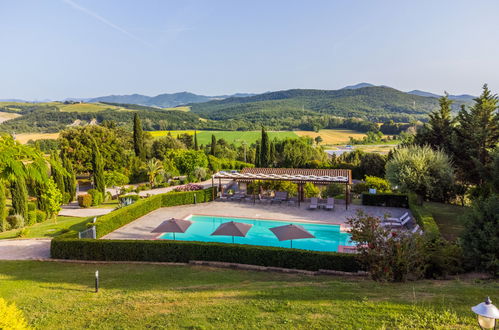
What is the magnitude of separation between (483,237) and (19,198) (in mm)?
23764

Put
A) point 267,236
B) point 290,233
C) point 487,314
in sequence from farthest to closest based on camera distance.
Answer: point 267,236, point 290,233, point 487,314

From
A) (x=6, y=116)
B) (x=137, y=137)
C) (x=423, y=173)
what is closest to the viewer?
(x=423, y=173)

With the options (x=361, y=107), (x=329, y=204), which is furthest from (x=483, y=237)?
(x=361, y=107)

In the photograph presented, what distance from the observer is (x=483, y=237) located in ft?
30.8

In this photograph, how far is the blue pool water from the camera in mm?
15492

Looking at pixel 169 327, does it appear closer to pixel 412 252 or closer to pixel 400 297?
pixel 400 297

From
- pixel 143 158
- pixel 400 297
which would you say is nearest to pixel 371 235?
pixel 400 297

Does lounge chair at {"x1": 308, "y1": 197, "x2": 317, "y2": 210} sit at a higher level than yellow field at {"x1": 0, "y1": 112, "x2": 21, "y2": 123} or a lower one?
lower

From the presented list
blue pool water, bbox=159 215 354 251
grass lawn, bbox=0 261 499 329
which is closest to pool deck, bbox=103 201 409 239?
blue pool water, bbox=159 215 354 251

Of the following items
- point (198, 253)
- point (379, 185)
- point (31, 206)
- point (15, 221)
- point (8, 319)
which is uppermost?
point (8, 319)

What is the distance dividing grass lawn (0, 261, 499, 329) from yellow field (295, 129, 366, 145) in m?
86.1

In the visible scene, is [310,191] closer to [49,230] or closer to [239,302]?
[49,230]

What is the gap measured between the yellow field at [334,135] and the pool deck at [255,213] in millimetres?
73125

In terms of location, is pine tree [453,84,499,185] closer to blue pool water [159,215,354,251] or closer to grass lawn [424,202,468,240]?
grass lawn [424,202,468,240]
